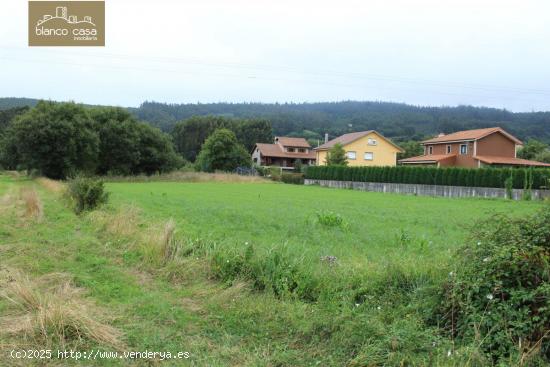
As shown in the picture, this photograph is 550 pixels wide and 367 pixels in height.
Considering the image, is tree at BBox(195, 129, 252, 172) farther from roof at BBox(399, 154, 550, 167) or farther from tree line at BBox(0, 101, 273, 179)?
roof at BBox(399, 154, 550, 167)

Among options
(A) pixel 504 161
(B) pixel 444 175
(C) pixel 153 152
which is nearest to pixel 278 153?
(C) pixel 153 152

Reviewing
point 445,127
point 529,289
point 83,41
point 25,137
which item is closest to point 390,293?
point 529,289

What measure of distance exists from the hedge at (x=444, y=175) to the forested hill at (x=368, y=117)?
4528 centimetres

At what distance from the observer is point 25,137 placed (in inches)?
1526

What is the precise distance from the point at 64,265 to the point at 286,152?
245ft

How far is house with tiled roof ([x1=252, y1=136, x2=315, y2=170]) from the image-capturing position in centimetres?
8044

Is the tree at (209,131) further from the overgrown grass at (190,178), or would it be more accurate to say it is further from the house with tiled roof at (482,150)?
the house with tiled roof at (482,150)

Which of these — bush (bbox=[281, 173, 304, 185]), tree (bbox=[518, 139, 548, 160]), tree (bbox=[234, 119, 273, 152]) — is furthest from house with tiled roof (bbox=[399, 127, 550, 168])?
tree (bbox=[234, 119, 273, 152])

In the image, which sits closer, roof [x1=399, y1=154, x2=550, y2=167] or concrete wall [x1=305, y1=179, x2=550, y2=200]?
concrete wall [x1=305, y1=179, x2=550, y2=200]

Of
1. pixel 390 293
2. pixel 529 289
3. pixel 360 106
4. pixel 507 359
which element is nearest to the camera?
pixel 507 359

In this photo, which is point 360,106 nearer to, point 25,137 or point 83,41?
→ point 25,137

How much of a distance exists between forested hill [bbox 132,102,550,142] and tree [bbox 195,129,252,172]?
125ft

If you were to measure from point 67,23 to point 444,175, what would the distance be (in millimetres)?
29490

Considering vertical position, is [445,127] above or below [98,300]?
above
